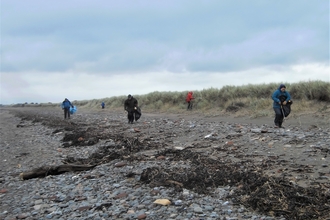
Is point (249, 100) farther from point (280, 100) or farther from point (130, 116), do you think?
point (280, 100)

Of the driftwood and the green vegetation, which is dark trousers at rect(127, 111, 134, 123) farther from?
the driftwood

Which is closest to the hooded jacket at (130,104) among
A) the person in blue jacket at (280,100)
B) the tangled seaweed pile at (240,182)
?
the person in blue jacket at (280,100)

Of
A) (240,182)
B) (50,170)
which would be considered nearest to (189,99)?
(50,170)

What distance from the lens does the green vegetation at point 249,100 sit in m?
18.4

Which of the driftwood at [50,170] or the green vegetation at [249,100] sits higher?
the green vegetation at [249,100]

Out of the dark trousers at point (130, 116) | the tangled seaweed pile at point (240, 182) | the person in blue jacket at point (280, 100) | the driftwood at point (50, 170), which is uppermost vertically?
the person in blue jacket at point (280, 100)

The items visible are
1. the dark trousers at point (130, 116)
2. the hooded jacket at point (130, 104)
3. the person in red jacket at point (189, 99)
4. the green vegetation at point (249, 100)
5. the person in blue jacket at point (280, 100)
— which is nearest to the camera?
the person in blue jacket at point (280, 100)

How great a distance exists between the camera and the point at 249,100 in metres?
22.6

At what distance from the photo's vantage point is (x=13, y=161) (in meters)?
9.76

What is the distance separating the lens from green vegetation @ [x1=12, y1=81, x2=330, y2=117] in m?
18.4

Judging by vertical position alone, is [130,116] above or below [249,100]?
below

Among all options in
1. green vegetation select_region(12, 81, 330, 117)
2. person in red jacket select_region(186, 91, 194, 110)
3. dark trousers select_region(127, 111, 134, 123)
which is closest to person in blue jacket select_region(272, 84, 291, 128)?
green vegetation select_region(12, 81, 330, 117)

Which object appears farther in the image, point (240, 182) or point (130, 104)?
point (130, 104)

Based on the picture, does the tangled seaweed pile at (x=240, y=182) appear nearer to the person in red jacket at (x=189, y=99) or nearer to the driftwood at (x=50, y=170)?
the driftwood at (x=50, y=170)
